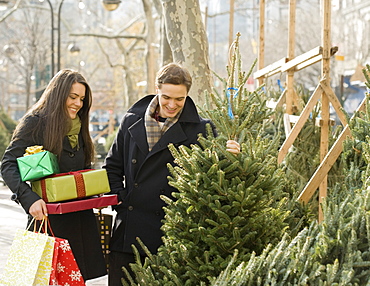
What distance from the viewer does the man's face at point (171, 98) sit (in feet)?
13.7

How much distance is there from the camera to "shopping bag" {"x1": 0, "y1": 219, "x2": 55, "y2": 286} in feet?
12.5

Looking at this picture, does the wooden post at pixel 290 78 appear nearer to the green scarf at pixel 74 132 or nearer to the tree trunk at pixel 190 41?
the tree trunk at pixel 190 41

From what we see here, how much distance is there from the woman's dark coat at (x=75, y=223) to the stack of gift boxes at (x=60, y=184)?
5.6 inches

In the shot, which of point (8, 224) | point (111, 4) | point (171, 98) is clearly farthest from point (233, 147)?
point (111, 4)

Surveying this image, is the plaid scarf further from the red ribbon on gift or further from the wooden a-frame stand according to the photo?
the wooden a-frame stand

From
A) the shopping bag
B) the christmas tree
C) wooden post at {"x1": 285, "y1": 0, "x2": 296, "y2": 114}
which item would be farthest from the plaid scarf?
wooden post at {"x1": 285, "y1": 0, "x2": 296, "y2": 114}

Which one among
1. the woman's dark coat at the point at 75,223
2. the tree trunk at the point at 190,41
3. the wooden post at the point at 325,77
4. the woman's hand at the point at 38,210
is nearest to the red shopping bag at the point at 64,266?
the woman's hand at the point at 38,210

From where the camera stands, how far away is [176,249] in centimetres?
377

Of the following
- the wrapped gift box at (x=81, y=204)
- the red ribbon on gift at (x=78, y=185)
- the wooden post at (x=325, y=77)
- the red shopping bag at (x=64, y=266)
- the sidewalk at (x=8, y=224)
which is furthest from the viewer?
the sidewalk at (x=8, y=224)

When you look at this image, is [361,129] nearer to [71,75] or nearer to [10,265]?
[71,75]

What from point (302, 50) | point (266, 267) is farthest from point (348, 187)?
point (302, 50)

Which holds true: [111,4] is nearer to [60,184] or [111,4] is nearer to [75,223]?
[75,223]

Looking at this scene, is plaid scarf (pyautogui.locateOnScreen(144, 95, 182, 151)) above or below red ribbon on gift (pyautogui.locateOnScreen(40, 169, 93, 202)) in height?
above

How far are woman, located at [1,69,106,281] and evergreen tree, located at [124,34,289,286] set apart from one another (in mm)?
699
